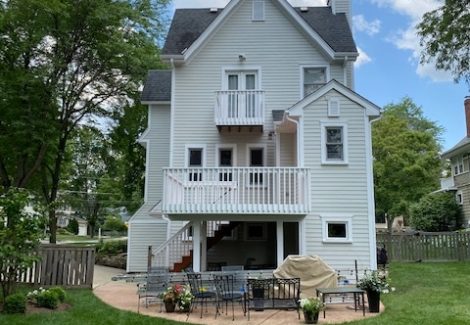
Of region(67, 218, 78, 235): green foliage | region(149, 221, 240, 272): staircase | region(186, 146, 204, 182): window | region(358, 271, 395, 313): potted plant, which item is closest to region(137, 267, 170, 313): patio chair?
region(149, 221, 240, 272): staircase

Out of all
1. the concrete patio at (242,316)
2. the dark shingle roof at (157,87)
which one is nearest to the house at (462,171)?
the dark shingle roof at (157,87)

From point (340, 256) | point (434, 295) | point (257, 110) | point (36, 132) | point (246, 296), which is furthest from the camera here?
point (36, 132)

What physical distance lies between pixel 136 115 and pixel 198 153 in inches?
331

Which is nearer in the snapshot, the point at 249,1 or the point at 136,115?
the point at 249,1

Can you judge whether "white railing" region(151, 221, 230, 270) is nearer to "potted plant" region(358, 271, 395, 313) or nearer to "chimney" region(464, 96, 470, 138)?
"potted plant" region(358, 271, 395, 313)

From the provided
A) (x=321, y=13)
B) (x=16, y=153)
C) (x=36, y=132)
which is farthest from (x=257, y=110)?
(x=16, y=153)

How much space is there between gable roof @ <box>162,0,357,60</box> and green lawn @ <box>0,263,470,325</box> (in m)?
8.47

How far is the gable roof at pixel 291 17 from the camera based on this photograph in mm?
15461

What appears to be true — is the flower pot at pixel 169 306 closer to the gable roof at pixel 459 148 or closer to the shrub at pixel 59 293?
the shrub at pixel 59 293

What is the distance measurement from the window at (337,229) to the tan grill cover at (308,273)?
2.39 meters

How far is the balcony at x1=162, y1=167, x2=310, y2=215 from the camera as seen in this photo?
39.3ft

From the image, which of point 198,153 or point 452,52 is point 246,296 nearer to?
point 198,153

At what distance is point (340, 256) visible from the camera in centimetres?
1252

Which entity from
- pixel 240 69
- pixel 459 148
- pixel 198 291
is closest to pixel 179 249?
pixel 198 291
